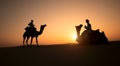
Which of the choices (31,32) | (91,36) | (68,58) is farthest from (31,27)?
(68,58)

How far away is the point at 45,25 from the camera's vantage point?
70.8 feet

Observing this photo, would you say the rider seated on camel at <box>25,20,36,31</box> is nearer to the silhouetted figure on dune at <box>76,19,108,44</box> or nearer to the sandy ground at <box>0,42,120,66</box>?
the silhouetted figure on dune at <box>76,19,108,44</box>

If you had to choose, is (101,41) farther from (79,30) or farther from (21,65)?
(21,65)

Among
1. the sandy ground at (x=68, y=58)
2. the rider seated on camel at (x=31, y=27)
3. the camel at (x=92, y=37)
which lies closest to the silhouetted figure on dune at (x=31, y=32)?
the rider seated on camel at (x=31, y=27)

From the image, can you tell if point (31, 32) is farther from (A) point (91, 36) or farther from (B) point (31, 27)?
(A) point (91, 36)

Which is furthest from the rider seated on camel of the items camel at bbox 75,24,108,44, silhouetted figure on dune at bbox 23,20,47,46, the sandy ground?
the sandy ground

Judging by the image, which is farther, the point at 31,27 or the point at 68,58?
the point at 31,27

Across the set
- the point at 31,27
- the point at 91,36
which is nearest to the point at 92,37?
the point at 91,36

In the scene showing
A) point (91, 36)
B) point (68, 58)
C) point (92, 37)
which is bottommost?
point (68, 58)

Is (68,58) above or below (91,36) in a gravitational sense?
below

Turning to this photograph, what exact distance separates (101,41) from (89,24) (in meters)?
2.19

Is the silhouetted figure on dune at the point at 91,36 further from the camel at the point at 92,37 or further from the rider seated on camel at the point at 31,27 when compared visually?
the rider seated on camel at the point at 31,27

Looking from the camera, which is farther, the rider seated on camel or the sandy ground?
the rider seated on camel

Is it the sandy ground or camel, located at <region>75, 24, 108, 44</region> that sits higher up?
camel, located at <region>75, 24, 108, 44</region>
